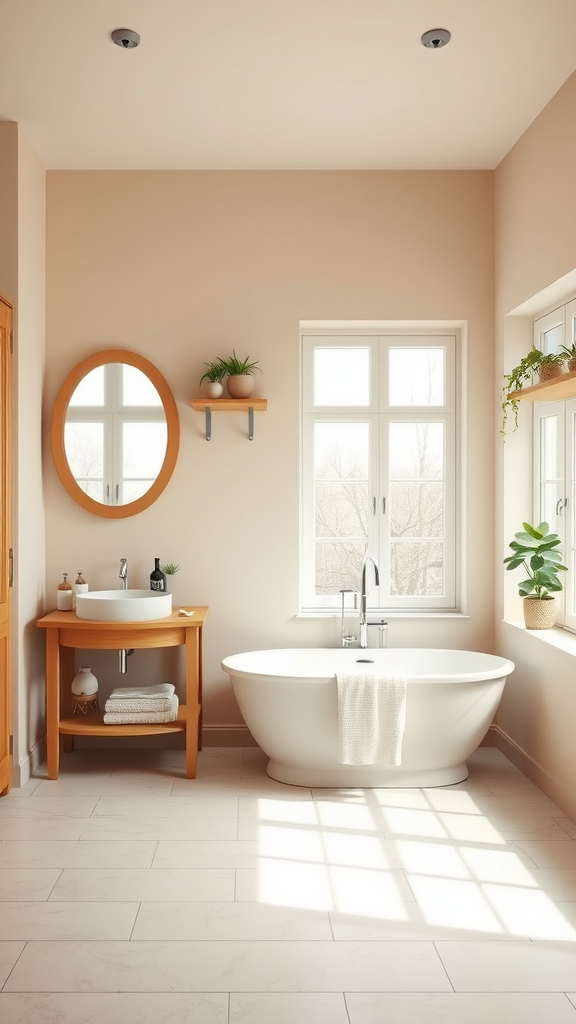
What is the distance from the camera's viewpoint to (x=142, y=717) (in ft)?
12.9

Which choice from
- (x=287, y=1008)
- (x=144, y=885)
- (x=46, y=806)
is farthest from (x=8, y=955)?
(x=46, y=806)

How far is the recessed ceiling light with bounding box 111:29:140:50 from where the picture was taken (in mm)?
3053

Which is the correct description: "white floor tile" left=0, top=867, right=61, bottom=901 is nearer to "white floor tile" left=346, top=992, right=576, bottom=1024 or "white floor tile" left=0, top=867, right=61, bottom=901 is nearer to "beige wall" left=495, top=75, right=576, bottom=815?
"white floor tile" left=346, top=992, right=576, bottom=1024

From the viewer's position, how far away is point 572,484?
381cm

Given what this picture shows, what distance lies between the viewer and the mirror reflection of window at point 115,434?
4352 millimetres

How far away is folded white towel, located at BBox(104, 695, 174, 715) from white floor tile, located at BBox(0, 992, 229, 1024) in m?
1.77

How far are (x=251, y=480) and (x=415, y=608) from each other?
3.69ft

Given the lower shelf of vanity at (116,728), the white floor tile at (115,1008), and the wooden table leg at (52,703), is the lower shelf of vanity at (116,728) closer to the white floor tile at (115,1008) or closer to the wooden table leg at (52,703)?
the wooden table leg at (52,703)

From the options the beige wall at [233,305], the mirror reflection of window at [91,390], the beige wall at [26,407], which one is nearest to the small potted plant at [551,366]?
the beige wall at [233,305]

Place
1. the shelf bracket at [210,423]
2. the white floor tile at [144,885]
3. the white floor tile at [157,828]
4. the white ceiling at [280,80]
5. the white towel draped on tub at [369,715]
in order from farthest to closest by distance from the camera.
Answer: the shelf bracket at [210,423] < the white towel draped on tub at [369,715] < the white floor tile at [157,828] < the white ceiling at [280,80] < the white floor tile at [144,885]

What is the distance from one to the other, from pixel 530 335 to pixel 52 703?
2937mm

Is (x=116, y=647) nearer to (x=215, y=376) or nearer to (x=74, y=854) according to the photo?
(x=74, y=854)

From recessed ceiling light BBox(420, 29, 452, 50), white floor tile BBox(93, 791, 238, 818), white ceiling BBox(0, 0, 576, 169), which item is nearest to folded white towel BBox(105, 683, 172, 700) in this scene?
white floor tile BBox(93, 791, 238, 818)

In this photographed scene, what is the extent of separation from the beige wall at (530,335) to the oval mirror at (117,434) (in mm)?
1758
